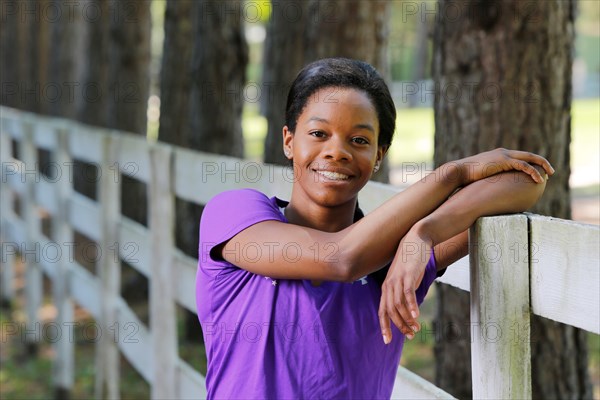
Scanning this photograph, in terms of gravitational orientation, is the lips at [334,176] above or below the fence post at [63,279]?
above

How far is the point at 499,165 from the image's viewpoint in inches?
88.8

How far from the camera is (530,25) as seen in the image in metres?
4.23

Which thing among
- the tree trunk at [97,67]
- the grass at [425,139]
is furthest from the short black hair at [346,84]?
the grass at [425,139]

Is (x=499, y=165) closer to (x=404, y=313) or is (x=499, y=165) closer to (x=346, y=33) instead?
(x=404, y=313)

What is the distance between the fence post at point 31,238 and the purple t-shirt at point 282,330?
21.4ft

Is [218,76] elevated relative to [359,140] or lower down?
lower down

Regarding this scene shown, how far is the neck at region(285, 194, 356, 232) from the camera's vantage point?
→ 254 centimetres

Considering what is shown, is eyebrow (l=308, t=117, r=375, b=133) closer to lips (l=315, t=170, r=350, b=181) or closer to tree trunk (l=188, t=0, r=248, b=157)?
lips (l=315, t=170, r=350, b=181)

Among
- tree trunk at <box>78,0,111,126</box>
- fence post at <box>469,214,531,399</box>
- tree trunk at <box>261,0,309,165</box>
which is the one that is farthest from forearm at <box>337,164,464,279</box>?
tree trunk at <box>78,0,111,126</box>

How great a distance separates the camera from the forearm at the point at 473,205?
221cm

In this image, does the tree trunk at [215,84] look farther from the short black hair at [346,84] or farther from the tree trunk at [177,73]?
the short black hair at [346,84]

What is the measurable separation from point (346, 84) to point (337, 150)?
17 centimetres

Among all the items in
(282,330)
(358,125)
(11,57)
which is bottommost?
(11,57)

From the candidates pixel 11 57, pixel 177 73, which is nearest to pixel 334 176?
pixel 177 73
